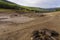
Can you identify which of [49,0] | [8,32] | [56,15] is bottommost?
[8,32]

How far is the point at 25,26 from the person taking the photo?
2445 millimetres

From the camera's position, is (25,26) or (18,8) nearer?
(25,26)

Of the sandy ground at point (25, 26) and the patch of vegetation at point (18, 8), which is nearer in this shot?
the sandy ground at point (25, 26)

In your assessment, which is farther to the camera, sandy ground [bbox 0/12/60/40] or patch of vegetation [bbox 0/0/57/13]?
patch of vegetation [bbox 0/0/57/13]

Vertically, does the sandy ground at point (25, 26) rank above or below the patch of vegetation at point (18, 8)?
below

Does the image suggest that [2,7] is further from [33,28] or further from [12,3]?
[33,28]

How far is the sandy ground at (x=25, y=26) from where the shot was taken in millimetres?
2232

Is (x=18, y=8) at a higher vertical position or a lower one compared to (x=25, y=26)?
higher

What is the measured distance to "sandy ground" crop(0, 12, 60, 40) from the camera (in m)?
2.23

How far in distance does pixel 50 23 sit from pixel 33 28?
32cm

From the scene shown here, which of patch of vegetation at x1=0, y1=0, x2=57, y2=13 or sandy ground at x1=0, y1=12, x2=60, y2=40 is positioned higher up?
patch of vegetation at x1=0, y1=0, x2=57, y2=13

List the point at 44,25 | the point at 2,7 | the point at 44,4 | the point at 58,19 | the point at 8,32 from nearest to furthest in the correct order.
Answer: the point at 8,32 < the point at 44,25 < the point at 58,19 < the point at 44,4 < the point at 2,7

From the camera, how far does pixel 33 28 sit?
7.97 feet

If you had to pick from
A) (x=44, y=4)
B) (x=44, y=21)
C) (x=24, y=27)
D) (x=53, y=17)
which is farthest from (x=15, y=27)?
(x=44, y=4)
